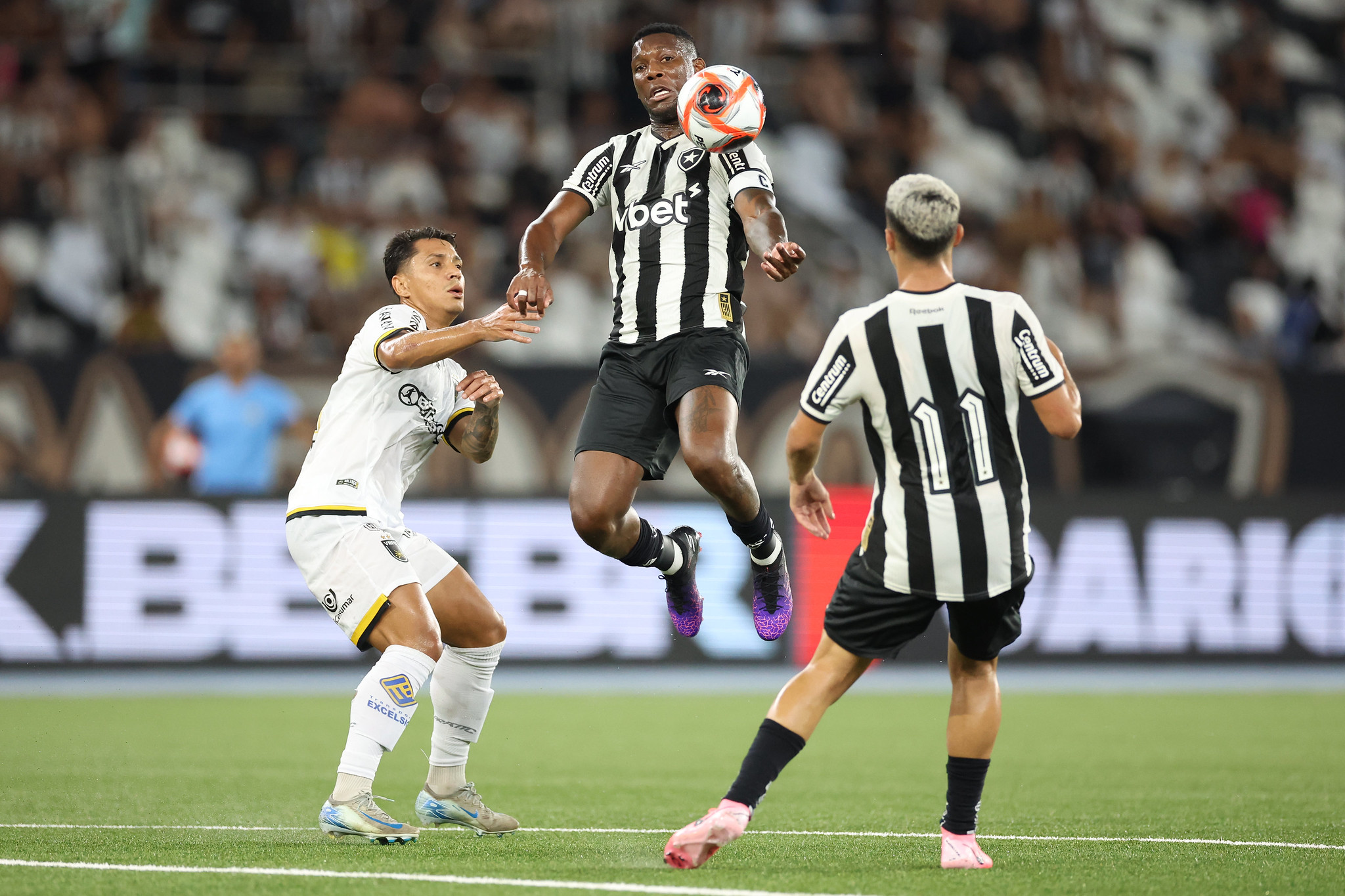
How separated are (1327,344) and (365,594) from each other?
12.1 m

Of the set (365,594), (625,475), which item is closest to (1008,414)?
(625,475)

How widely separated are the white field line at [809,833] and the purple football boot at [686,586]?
1.05m

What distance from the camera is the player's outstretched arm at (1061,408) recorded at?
4637 millimetres

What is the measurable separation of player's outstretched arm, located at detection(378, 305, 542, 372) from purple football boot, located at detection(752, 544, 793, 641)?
1.65m

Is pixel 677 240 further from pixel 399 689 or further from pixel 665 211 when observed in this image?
pixel 399 689

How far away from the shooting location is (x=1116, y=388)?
13383 millimetres

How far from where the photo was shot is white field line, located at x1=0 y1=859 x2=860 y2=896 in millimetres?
4270

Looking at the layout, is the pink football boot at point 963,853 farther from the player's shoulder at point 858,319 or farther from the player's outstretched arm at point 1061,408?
the player's shoulder at point 858,319

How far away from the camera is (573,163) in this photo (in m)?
14.9

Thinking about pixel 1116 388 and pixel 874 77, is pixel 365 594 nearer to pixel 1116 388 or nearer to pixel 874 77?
pixel 1116 388

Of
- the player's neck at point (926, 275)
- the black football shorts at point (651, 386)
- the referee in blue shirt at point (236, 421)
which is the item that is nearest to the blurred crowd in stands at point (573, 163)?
the referee in blue shirt at point (236, 421)

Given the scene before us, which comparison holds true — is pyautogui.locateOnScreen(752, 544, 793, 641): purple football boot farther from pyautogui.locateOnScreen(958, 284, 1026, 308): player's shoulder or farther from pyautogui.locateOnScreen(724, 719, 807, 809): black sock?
pyautogui.locateOnScreen(958, 284, 1026, 308): player's shoulder

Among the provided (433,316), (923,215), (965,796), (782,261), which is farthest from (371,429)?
(965,796)

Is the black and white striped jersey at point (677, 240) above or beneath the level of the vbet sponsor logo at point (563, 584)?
above
